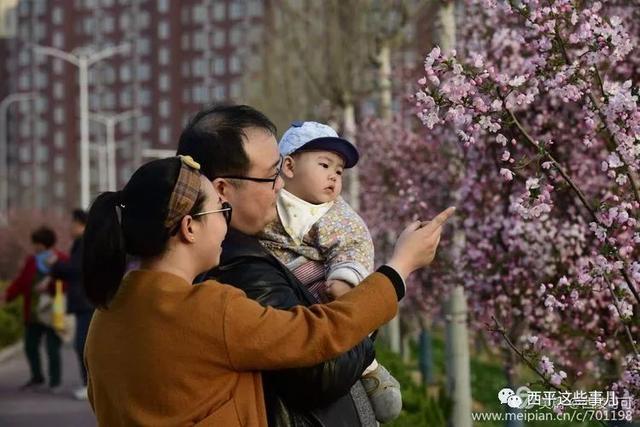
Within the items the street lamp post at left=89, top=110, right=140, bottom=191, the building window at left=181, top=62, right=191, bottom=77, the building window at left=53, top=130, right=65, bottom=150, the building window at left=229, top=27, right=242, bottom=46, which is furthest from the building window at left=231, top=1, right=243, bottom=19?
the building window at left=53, top=130, right=65, bottom=150

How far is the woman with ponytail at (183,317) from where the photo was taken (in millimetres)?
3293

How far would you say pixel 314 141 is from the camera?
14.0 feet

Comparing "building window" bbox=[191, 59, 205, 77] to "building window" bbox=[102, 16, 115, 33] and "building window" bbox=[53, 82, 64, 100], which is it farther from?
"building window" bbox=[53, 82, 64, 100]

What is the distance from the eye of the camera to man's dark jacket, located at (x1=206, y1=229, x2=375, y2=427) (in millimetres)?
3404

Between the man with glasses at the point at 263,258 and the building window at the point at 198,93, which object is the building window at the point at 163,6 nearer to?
the building window at the point at 198,93

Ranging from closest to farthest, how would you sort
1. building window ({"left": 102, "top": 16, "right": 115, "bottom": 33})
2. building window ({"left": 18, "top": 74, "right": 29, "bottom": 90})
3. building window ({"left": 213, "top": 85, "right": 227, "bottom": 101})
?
building window ({"left": 213, "top": 85, "right": 227, "bottom": 101}), building window ({"left": 102, "top": 16, "right": 115, "bottom": 33}), building window ({"left": 18, "top": 74, "right": 29, "bottom": 90})

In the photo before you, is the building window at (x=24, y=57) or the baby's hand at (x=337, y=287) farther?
the building window at (x=24, y=57)

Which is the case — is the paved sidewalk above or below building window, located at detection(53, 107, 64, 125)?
below

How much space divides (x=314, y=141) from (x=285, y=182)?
0.55 feet

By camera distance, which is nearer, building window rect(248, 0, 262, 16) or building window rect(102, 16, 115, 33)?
building window rect(248, 0, 262, 16)

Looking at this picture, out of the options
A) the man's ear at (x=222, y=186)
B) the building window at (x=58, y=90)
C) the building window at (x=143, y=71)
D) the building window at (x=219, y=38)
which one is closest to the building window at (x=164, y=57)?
the building window at (x=143, y=71)

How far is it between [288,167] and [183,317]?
113cm

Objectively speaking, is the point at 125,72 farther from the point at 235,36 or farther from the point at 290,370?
the point at 290,370

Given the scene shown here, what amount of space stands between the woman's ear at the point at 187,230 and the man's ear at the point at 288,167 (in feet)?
3.03
